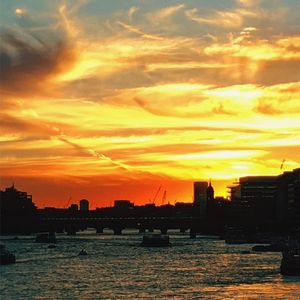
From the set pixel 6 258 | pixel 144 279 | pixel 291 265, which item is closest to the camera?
pixel 144 279

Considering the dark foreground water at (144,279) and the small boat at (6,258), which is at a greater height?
the small boat at (6,258)

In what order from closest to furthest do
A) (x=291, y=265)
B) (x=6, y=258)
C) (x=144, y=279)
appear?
(x=144, y=279)
(x=291, y=265)
(x=6, y=258)

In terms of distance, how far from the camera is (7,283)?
119m

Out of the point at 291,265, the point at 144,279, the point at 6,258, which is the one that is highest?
the point at 6,258

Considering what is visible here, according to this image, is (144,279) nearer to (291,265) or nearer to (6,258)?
(291,265)

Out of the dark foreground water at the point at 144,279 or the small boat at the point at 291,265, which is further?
the small boat at the point at 291,265

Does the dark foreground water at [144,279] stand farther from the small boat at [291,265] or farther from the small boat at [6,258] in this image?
the small boat at [6,258]

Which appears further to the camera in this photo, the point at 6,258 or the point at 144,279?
the point at 6,258

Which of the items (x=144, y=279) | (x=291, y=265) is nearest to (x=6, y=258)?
(x=144, y=279)

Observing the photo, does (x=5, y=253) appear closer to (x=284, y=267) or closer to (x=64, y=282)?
(x=64, y=282)

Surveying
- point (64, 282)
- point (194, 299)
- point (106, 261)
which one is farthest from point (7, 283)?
point (106, 261)

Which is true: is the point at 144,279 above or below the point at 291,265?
below

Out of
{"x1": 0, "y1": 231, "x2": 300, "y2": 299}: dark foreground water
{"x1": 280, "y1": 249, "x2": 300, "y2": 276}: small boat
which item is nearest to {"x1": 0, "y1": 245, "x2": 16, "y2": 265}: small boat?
{"x1": 0, "y1": 231, "x2": 300, "y2": 299}: dark foreground water

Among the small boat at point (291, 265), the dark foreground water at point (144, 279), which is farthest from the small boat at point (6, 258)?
the small boat at point (291, 265)
